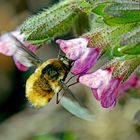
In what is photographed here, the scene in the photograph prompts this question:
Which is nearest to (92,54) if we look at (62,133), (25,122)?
(62,133)

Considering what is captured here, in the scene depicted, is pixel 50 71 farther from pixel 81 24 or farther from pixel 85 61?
pixel 81 24

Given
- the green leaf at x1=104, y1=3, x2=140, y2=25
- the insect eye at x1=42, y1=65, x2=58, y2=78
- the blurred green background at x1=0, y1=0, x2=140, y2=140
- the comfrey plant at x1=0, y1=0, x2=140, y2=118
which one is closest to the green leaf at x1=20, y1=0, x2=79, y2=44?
the comfrey plant at x1=0, y1=0, x2=140, y2=118

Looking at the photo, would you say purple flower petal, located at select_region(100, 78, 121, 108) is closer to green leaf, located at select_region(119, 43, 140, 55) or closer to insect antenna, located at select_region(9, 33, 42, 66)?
green leaf, located at select_region(119, 43, 140, 55)

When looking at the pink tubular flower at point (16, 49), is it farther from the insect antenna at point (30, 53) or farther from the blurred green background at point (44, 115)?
the blurred green background at point (44, 115)

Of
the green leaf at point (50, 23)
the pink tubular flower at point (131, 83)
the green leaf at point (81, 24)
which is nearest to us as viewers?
the green leaf at point (50, 23)

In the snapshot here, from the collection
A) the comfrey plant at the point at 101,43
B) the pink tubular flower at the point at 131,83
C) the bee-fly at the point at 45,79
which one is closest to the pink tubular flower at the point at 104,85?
the comfrey plant at the point at 101,43

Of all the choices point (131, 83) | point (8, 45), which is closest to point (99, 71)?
point (8, 45)
